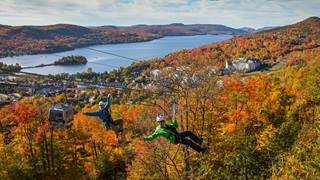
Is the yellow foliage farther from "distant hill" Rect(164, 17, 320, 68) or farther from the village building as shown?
"distant hill" Rect(164, 17, 320, 68)

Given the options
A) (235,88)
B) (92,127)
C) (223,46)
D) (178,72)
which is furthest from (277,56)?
(178,72)

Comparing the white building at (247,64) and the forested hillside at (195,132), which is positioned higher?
the forested hillside at (195,132)

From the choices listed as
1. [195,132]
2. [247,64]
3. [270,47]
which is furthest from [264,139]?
[270,47]

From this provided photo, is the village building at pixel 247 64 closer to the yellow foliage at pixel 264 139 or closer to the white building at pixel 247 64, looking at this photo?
the white building at pixel 247 64

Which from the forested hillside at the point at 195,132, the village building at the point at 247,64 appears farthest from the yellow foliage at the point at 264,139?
the village building at the point at 247,64

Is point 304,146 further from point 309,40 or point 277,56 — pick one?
point 309,40

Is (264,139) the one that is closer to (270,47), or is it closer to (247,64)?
(247,64)

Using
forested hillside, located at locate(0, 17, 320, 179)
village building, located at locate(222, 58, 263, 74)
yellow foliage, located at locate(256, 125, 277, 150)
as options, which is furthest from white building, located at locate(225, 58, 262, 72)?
yellow foliage, located at locate(256, 125, 277, 150)

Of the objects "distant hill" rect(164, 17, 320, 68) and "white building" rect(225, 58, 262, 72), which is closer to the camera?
"white building" rect(225, 58, 262, 72)
